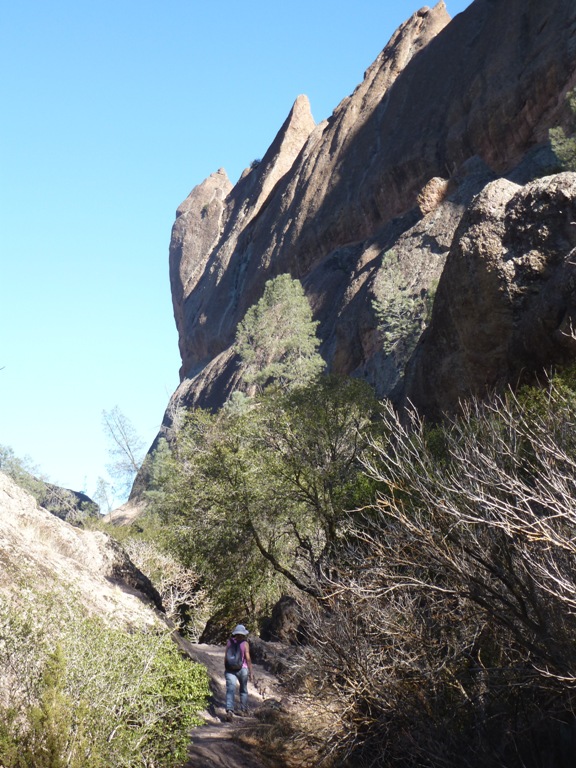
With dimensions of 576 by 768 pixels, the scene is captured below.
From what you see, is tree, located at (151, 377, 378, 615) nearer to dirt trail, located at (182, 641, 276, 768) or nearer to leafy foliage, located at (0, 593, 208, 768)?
dirt trail, located at (182, 641, 276, 768)

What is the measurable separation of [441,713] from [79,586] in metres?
5.61

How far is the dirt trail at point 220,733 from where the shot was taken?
403 inches

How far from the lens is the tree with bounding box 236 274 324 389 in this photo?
163 feet

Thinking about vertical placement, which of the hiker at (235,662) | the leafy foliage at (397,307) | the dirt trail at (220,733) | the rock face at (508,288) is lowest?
the dirt trail at (220,733)

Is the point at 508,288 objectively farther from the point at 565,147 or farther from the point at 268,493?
the point at 565,147

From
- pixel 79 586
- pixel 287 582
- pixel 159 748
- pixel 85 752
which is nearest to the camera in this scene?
pixel 85 752

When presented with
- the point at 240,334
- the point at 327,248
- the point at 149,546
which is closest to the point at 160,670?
the point at 149,546

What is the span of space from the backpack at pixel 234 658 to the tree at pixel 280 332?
35.2 m

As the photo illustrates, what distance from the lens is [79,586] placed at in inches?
464

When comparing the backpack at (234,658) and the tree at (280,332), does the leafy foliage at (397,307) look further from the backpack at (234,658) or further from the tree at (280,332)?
the backpack at (234,658)

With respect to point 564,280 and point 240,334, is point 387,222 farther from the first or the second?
point 564,280

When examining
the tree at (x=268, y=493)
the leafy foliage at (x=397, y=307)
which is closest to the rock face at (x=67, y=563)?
the tree at (x=268, y=493)

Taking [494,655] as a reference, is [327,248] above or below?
above

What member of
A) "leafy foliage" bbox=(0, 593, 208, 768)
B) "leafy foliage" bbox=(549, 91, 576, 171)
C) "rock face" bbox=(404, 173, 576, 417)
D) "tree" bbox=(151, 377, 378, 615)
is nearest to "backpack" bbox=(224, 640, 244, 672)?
"tree" bbox=(151, 377, 378, 615)
